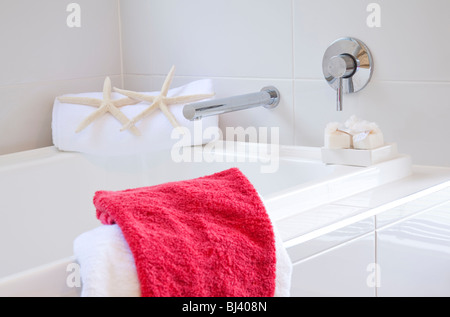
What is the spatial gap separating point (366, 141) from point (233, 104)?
344 millimetres

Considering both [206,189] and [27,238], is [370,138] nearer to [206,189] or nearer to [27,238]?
[206,189]

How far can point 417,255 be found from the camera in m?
1.39

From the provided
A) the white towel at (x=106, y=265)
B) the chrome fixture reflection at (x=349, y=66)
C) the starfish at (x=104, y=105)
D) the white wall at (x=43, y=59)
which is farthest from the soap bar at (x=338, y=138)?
the white wall at (x=43, y=59)

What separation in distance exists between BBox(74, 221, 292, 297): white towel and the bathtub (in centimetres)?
47

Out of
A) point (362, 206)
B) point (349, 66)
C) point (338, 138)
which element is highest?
point (349, 66)

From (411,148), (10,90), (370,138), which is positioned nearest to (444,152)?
(411,148)

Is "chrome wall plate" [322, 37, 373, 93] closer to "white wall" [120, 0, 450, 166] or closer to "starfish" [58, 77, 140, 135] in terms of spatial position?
"white wall" [120, 0, 450, 166]

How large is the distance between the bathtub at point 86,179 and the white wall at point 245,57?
0.12 m

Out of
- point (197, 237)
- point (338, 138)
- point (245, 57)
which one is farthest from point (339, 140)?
point (197, 237)

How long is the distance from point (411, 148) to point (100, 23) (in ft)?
3.42

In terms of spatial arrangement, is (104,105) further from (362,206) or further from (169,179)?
(362,206)

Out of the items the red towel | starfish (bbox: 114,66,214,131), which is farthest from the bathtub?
the red towel

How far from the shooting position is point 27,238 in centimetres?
168

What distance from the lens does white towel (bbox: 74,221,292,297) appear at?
90 cm
